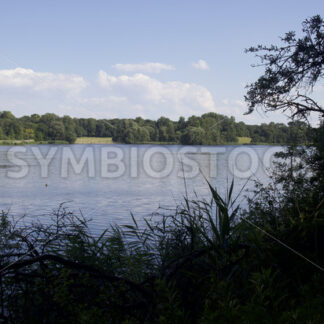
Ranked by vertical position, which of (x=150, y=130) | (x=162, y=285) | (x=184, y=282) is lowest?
(x=184, y=282)

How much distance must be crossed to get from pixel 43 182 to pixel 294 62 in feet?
77.8

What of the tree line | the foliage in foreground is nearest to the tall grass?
the foliage in foreground

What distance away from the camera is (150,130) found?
174ft

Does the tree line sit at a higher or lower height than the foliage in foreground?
higher

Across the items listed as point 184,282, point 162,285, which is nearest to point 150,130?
point 184,282

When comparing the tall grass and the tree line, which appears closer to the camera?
the tall grass

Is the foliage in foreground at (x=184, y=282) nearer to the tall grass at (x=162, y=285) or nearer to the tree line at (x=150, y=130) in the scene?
the tall grass at (x=162, y=285)

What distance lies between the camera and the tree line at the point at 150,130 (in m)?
21.0

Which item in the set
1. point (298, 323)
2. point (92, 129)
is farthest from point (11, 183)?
point (298, 323)

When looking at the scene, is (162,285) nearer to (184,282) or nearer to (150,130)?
(184,282)

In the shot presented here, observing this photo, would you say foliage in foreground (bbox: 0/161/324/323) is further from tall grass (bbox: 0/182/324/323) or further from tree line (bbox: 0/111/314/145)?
tree line (bbox: 0/111/314/145)

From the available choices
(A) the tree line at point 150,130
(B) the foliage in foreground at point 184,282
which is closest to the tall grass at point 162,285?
(B) the foliage in foreground at point 184,282

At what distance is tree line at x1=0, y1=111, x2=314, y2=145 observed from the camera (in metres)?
21.0

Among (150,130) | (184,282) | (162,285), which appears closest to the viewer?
(162,285)
